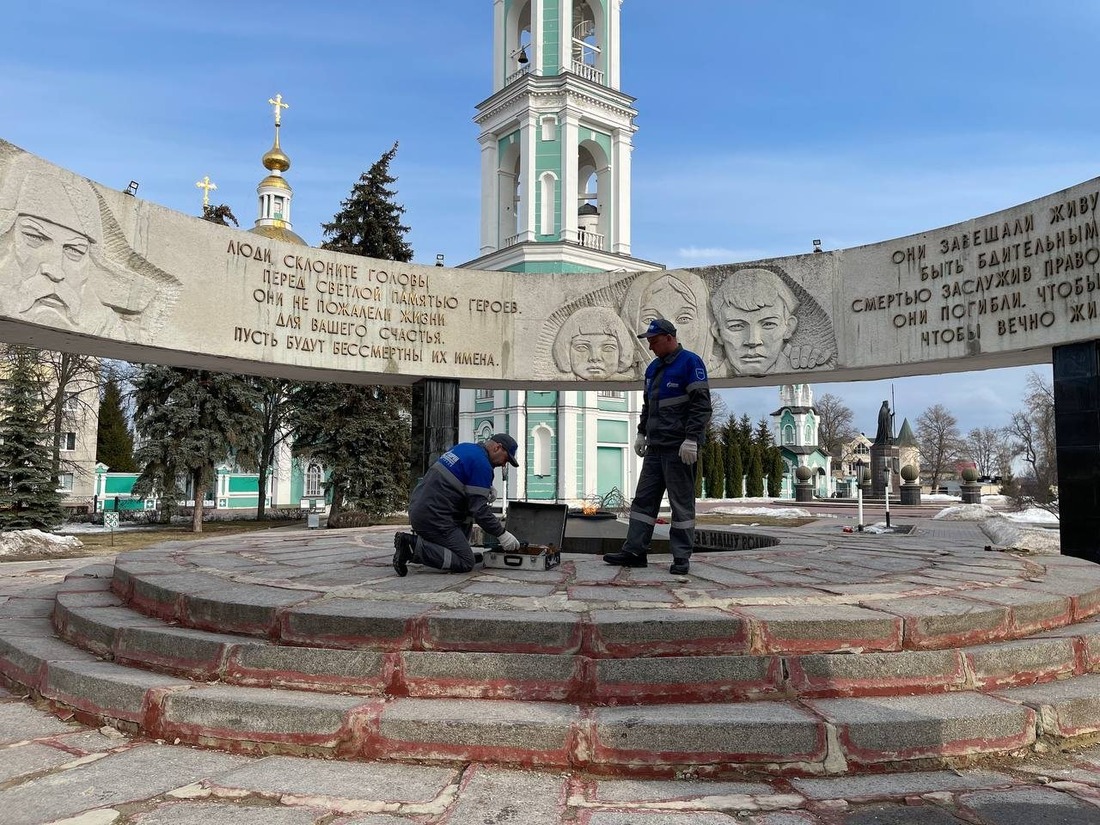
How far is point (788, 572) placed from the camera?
5691 millimetres

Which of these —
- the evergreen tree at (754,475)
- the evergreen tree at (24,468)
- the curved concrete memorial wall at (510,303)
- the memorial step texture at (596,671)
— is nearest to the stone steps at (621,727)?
the memorial step texture at (596,671)

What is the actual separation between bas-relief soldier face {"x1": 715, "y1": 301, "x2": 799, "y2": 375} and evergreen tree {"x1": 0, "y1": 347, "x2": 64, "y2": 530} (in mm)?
17517

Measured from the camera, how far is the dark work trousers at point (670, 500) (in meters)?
5.54

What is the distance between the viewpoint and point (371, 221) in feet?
83.5

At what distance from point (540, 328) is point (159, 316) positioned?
5126 mm

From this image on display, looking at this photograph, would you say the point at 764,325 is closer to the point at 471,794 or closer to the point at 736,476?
the point at 471,794

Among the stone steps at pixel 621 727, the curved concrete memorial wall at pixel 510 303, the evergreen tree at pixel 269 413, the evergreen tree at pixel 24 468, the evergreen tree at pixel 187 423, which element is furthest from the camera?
the evergreen tree at pixel 269 413

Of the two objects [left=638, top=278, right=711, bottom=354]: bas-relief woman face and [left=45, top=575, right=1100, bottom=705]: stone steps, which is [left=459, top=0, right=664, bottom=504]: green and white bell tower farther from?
[left=45, top=575, right=1100, bottom=705]: stone steps

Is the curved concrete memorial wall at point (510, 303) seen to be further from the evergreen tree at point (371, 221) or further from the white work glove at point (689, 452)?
the evergreen tree at point (371, 221)

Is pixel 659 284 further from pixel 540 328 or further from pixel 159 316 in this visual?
Result: pixel 159 316

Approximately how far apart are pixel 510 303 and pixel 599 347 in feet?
4.94

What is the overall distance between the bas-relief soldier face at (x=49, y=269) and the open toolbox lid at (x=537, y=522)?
5.23m

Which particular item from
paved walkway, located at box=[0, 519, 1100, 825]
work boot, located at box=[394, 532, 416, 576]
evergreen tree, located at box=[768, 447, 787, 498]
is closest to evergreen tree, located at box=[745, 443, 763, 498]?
evergreen tree, located at box=[768, 447, 787, 498]

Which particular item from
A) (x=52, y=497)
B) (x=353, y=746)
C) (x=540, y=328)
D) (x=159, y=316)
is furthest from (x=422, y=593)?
(x=52, y=497)
